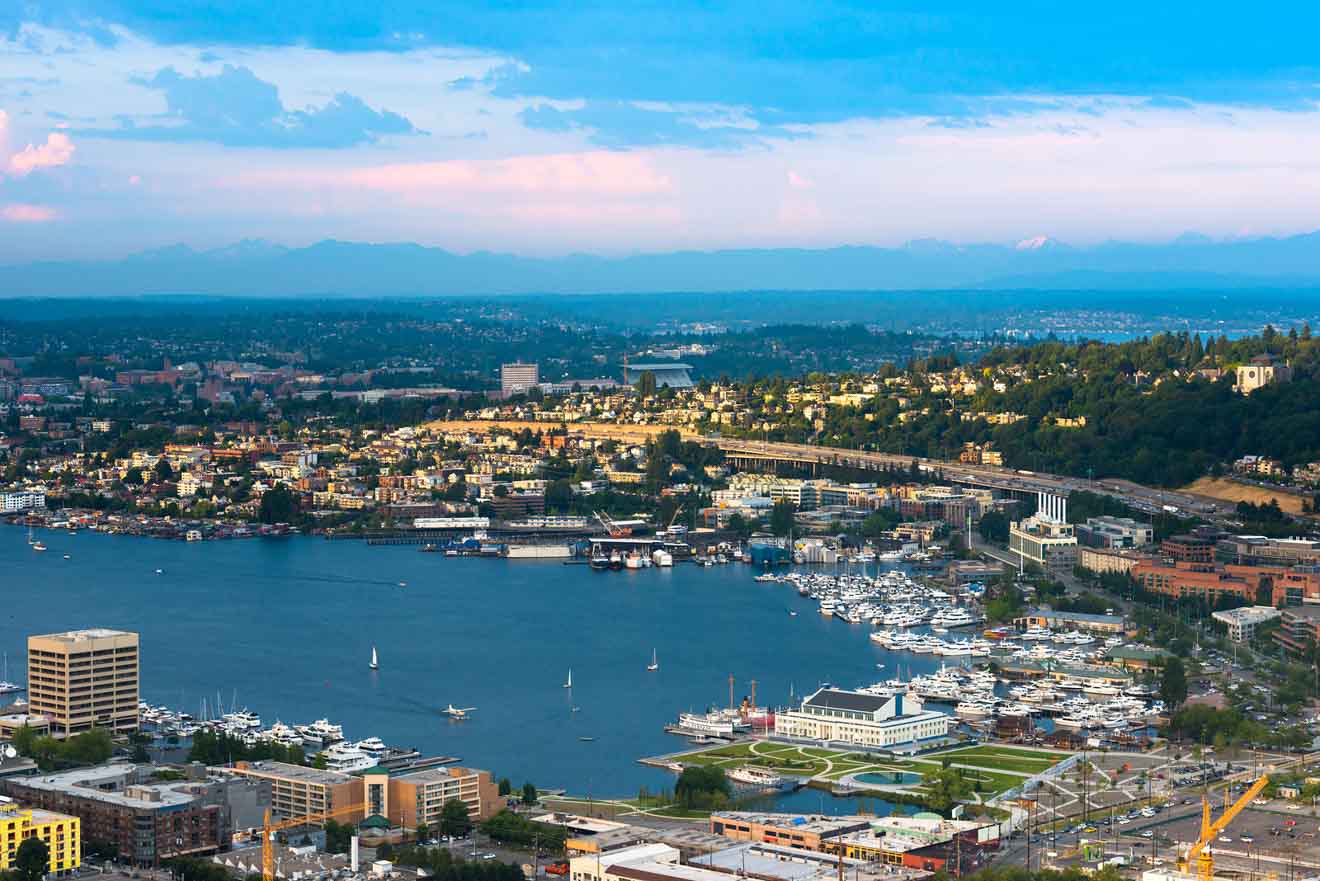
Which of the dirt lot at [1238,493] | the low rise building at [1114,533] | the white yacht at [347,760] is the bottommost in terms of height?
the white yacht at [347,760]

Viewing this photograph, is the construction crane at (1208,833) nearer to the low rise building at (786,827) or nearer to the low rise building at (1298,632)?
the low rise building at (786,827)

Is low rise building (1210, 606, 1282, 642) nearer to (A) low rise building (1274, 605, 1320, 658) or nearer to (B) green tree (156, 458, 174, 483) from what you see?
(A) low rise building (1274, 605, 1320, 658)

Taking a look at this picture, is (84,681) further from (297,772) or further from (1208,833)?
(1208,833)

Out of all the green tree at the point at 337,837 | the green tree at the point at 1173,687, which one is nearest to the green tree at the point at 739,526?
the green tree at the point at 1173,687

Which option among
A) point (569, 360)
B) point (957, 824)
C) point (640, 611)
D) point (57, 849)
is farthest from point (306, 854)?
point (569, 360)

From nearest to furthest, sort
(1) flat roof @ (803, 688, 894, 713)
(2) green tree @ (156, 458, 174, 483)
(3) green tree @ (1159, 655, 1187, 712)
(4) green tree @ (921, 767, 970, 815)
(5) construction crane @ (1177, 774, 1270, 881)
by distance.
Answer: (5) construction crane @ (1177, 774, 1270, 881) → (4) green tree @ (921, 767, 970, 815) → (1) flat roof @ (803, 688, 894, 713) → (3) green tree @ (1159, 655, 1187, 712) → (2) green tree @ (156, 458, 174, 483)

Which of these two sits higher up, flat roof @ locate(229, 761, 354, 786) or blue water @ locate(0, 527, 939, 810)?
flat roof @ locate(229, 761, 354, 786)

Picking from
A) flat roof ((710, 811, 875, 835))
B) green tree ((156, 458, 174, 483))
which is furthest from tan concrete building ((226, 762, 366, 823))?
green tree ((156, 458, 174, 483))
